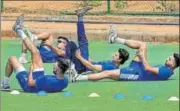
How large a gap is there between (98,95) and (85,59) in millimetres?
2342

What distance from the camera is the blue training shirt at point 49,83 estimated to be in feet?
34.1

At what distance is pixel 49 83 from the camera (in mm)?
10406

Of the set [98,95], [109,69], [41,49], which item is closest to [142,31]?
[41,49]

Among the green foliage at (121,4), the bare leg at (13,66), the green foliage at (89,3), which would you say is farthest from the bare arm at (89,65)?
the green foliage at (89,3)

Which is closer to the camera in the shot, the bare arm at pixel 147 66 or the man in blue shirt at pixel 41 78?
the man in blue shirt at pixel 41 78

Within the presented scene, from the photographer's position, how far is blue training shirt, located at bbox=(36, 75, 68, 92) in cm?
1041

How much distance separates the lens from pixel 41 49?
1382 centimetres

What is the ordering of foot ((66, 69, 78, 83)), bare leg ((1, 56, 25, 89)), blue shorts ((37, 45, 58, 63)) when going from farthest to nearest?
blue shorts ((37, 45, 58, 63)), foot ((66, 69, 78, 83)), bare leg ((1, 56, 25, 89))

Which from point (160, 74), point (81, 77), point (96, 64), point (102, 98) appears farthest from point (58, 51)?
point (102, 98)

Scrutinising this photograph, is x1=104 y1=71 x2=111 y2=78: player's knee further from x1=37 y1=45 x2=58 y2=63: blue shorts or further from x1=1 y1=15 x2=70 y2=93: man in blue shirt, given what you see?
x1=37 y1=45 x2=58 y2=63: blue shorts

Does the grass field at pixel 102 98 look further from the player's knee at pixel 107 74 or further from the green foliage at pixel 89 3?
the green foliage at pixel 89 3

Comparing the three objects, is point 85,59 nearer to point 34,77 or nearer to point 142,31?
point 34,77

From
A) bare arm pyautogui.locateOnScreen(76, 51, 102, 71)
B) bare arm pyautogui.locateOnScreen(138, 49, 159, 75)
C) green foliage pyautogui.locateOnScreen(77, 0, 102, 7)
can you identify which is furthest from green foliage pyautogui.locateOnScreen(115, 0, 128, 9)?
bare arm pyautogui.locateOnScreen(138, 49, 159, 75)

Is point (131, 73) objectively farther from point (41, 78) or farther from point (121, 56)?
point (41, 78)
